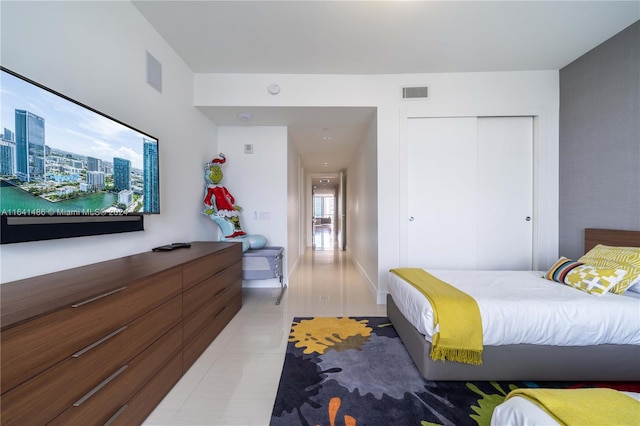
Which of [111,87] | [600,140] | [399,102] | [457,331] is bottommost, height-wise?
[457,331]

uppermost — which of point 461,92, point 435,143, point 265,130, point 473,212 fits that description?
point 461,92

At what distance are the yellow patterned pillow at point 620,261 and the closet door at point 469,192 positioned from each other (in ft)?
3.11

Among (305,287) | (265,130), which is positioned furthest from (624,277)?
(265,130)

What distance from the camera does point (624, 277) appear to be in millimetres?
1737

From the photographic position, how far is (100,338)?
1039 mm

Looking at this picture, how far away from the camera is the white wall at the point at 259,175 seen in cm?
360

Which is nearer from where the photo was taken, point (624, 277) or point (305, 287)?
point (624, 277)

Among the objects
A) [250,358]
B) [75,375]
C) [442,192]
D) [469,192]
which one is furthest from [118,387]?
[469,192]

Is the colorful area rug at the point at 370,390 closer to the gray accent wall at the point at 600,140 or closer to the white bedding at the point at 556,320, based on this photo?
the white bedding at the point at 556,320

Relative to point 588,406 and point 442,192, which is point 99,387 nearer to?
point 588,406

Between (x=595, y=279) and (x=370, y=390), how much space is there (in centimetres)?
190

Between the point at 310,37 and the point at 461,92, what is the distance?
6.53ft

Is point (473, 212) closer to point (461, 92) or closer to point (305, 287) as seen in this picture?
point (461, 92)

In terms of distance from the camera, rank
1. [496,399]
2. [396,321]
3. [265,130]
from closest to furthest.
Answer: [496,399], [396,321], [265,130]
